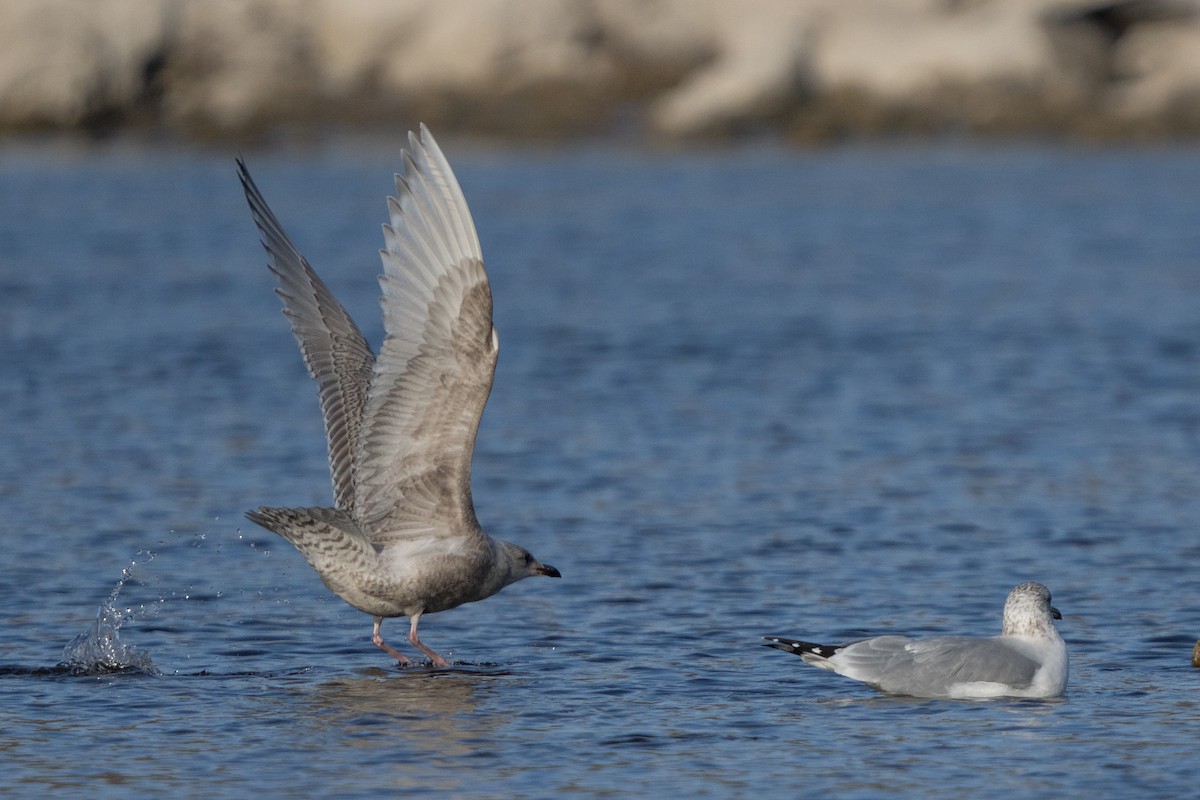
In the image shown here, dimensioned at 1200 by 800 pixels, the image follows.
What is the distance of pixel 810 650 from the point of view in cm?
871

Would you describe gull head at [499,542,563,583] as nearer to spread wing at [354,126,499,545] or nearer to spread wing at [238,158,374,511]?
spread wing at [354,126,499,545]

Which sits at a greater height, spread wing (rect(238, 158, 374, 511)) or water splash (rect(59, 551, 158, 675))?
spread wing (rect(238, 158, 374, 511))

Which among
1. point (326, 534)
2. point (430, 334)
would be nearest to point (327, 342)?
point (326, 534)

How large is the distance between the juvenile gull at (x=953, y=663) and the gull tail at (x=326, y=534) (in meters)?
1.98

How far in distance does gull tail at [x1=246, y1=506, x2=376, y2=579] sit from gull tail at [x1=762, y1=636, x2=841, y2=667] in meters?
1.96

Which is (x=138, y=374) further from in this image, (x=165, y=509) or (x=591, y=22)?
(x=591, y=22)

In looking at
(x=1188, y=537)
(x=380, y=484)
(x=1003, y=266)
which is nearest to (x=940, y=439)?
(x=1188, y=537)

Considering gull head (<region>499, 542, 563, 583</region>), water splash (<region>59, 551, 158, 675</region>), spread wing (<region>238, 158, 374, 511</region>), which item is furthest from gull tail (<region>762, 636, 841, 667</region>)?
water splash (<region>59, 551, 158, 675</region>)

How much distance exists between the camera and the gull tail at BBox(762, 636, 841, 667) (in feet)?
28.6

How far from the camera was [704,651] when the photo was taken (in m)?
9.64

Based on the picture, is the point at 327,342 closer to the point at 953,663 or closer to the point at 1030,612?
the point at 953,663

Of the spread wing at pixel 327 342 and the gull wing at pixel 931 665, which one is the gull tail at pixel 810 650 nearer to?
the gull wing at pixel 931 665

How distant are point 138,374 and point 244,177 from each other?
911 cm

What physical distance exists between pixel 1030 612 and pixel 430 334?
9.49 feet
